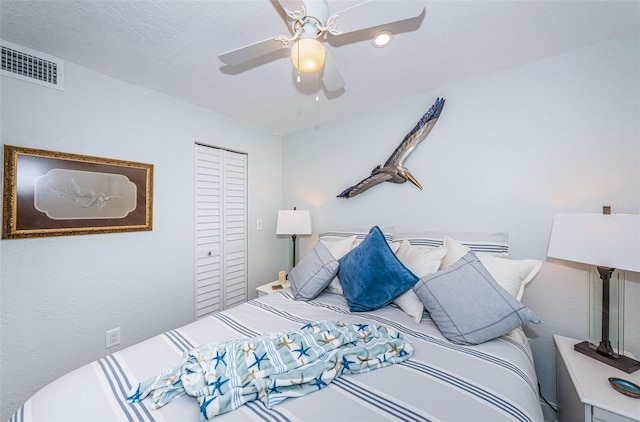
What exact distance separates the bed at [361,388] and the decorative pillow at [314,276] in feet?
1.64

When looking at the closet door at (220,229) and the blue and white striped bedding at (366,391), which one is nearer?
the blue and white striped bedding at (366,391)

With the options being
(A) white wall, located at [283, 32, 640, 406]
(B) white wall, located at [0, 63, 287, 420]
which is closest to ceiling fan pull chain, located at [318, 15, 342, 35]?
(A) white wall, located at [283, 32, 640, 406]

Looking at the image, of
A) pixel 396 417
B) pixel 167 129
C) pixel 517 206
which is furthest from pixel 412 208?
pixel 167 129

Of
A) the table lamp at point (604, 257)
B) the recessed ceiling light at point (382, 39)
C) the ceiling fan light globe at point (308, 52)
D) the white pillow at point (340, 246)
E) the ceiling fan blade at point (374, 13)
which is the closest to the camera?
the ceiling fan blade at point (374, 13)

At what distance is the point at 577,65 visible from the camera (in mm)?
1584

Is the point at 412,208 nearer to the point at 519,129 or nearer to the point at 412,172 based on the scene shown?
the point at 412,172

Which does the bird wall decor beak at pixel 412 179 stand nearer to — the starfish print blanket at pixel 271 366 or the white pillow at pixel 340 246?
the white pillow at pixel 340 246

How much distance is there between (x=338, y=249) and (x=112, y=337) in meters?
1.92

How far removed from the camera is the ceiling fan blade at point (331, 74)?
1.29m

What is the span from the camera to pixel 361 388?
0.94m

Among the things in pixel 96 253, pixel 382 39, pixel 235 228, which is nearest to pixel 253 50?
pixel 382 39

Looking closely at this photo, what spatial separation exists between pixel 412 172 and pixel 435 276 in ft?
3.48

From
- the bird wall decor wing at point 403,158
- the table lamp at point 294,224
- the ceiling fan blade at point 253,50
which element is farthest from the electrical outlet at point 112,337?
the bird wall decor wing at point 403,158

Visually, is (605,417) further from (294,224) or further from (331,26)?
(294,224)
